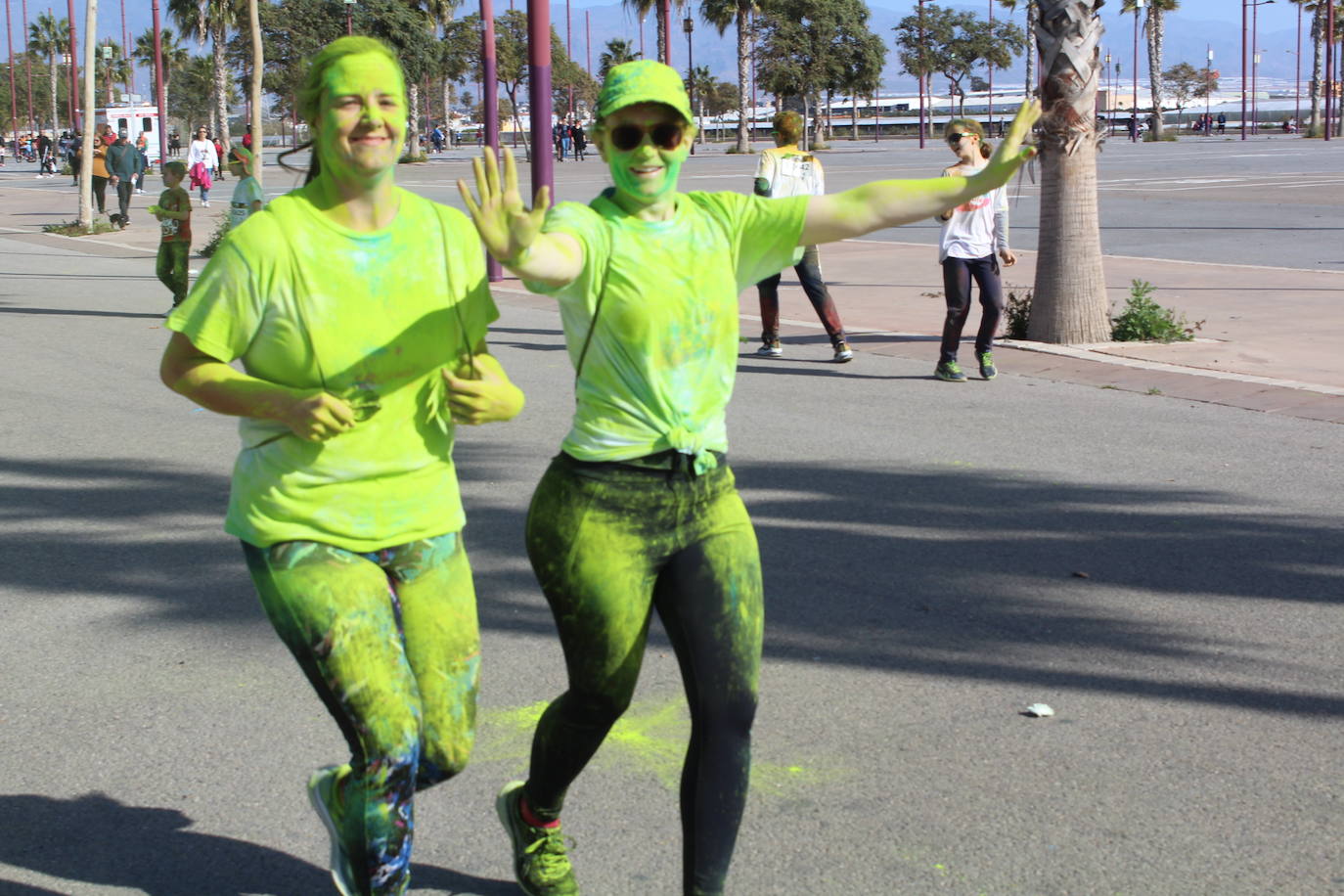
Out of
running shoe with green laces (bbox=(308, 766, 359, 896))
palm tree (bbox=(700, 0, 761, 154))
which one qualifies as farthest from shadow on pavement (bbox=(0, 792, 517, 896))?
palm tree (bbox=(700, 0, 761, 154))

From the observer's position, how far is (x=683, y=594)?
10.0 ft

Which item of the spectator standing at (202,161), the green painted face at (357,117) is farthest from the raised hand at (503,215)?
the spectator standing at (202,161)

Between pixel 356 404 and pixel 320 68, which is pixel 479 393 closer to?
pixel 356 404

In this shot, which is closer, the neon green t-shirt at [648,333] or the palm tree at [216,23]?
the neon green t-shirt at [648,333]

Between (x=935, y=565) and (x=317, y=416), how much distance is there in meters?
3.83

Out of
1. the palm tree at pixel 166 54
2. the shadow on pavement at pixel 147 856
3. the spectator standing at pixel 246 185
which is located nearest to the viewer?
the shadow on pavement at pixel 147 856

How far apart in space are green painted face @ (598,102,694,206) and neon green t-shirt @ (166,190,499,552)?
37 centimetres

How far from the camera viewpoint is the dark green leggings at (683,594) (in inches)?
119

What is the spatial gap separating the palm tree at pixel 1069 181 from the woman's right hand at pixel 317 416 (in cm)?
926

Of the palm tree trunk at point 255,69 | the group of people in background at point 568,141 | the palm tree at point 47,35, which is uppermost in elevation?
the palm tree at point 47,35

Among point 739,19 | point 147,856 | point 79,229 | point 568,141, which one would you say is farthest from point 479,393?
point 739,19

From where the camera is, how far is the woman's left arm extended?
2.88 m

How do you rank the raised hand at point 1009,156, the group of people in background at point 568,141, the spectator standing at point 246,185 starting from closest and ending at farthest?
the raised hand at point 1009,156 → the spectator standing at point 246,185 → the group of people in background at point 568,141

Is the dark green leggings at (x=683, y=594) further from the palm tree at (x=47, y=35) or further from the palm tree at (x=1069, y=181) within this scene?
the palm tree at (x=47, y=35)
